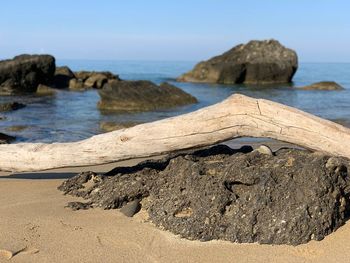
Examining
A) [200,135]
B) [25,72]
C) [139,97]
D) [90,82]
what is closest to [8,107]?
[139,97]

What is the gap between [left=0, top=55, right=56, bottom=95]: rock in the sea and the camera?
32125mm

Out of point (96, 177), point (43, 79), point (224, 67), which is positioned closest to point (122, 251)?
point (96, 177)

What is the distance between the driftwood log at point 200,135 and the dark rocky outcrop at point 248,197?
0.64 feet

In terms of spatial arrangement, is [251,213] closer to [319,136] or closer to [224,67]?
[319,136]

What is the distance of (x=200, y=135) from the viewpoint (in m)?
4.72

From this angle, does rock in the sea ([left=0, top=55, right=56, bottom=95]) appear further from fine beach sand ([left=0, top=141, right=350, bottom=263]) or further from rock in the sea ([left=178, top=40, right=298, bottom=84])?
fine beach sand ([left=0, top=141, right=350, bottom=263])

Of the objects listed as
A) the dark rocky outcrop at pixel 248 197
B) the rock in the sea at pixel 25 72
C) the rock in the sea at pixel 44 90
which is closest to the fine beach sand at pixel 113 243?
the dark rocky outcrop at pixel 248 197

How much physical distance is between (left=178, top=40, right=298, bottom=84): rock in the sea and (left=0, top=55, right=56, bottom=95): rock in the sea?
15262 millimetres

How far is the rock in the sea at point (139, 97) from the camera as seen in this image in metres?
19.8

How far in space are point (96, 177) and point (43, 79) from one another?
30.2 m

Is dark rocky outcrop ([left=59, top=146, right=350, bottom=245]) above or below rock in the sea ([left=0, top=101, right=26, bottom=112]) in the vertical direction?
above

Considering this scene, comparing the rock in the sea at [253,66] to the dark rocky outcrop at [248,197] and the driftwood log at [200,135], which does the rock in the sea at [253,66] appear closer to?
the driftwood log at [200,135]

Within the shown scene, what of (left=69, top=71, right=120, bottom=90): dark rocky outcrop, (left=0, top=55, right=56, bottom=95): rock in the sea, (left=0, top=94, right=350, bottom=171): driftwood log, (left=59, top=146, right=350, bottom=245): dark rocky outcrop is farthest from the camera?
(left=69, top=71, right=120, bottom=90): dark rocky outcrop

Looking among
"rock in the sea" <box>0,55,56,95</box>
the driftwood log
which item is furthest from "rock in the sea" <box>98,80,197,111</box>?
the driftwood log
